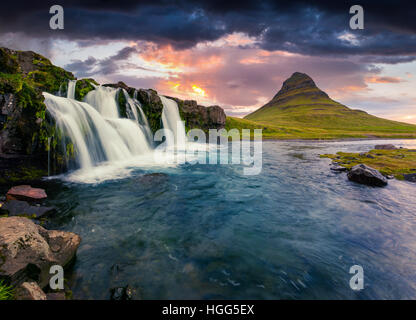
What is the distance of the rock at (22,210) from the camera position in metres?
7.46

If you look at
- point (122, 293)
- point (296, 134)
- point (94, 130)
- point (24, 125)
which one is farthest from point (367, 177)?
point (296, 134)

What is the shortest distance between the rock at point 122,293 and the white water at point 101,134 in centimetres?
1080

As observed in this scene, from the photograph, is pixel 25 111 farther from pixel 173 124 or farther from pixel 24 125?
pixel 173 124

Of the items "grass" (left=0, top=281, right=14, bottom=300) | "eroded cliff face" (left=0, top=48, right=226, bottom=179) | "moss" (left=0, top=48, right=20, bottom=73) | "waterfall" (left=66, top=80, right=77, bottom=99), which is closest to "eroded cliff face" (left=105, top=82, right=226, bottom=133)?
"waterfall" (left=66, top=80, right=77, bottom=99)

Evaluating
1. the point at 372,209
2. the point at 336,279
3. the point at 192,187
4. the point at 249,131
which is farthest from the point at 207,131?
the point at 336,279

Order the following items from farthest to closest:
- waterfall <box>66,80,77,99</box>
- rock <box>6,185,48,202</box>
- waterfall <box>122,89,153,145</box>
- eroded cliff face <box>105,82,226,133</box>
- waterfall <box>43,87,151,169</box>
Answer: eroded cliff face <box>105,82,226,133</box> < waterfall <box>122,89,153,145</box> < waterfall <box>66,80,77,99</box> < waterfall <box>43,87,151,169</box> < rock <box>6,185,48,202</box>

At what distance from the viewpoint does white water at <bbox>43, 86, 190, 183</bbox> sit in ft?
50.6

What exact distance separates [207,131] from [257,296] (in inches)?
2473

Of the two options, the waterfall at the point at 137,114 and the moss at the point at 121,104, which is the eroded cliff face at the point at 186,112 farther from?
the moss at the point at 121,104

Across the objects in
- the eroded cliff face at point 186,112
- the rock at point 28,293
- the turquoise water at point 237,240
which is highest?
the eroded cliff face at point 186,112

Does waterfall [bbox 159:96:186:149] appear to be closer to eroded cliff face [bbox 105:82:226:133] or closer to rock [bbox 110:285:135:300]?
eroded cliff face [bbox 105:82:226:133]

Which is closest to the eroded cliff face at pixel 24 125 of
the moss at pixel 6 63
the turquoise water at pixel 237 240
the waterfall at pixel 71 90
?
the moss at pixel 6 63

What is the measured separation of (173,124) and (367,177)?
36676 millimetres

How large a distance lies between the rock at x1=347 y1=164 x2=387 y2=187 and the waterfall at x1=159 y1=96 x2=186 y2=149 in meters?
31.1
